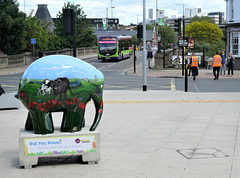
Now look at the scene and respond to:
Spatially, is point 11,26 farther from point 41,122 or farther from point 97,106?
point 41,122

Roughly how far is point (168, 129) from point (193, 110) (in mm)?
3693

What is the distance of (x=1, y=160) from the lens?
811cm

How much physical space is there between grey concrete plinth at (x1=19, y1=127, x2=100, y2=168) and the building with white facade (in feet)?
108

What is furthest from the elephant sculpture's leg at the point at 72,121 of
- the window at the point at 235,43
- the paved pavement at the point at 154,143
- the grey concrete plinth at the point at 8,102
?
the window at the point at 235,43

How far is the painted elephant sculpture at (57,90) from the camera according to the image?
7.43 m

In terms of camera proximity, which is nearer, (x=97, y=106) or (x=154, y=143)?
(x=97, y=106)

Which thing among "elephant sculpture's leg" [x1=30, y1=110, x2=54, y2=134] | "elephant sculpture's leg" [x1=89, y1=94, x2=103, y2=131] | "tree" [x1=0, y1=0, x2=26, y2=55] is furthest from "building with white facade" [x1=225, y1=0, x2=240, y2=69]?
"elephant sculpture's leg" [x1=30, y1=110, x2=54, y2=134]

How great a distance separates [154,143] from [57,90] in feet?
9.38

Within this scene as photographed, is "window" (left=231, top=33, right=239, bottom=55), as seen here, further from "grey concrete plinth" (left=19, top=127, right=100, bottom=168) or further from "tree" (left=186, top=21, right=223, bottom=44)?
"tree" (left=186, top=21, right=223, bottom=44)

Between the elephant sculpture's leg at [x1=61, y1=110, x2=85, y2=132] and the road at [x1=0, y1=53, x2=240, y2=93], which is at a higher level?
the elephant sculpture's leg at [x1=61, y1=110, x2=85, y2=132]

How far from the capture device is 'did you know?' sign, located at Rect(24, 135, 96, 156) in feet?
24.5

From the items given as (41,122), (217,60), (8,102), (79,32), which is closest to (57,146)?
(41,122)

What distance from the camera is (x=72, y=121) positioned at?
25.3ft

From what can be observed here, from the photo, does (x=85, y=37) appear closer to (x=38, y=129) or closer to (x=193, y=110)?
(x=193, y=110)
